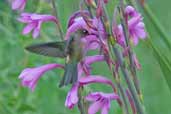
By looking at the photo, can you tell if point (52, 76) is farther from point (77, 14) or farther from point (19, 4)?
point (77, 14)

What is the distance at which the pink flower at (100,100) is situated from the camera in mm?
1465

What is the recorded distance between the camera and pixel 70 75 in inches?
55.8

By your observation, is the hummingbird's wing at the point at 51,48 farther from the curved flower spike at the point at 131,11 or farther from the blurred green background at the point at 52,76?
the blurred green background at the point at 52,76

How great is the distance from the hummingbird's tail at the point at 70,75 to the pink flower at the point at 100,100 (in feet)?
0.22

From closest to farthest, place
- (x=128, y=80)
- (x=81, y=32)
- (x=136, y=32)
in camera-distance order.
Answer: (x=128, y=80), (x=81, y=32), (x=136, y=32)

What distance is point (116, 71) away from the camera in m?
1.41

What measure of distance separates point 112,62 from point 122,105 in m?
0.14

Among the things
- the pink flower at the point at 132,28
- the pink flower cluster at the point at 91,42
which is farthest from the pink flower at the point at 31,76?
the pink flower at the point at 132,28

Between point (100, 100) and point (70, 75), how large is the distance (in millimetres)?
156

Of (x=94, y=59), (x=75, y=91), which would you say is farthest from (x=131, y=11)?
(x=75, y=91)

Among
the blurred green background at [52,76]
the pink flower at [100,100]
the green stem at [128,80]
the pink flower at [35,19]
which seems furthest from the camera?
the blurred green background at [52,76]

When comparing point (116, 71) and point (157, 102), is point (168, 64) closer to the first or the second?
point (116, 71)

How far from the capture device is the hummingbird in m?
1.41

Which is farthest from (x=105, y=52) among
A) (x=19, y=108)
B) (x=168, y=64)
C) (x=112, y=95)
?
(x=19, y=108)
